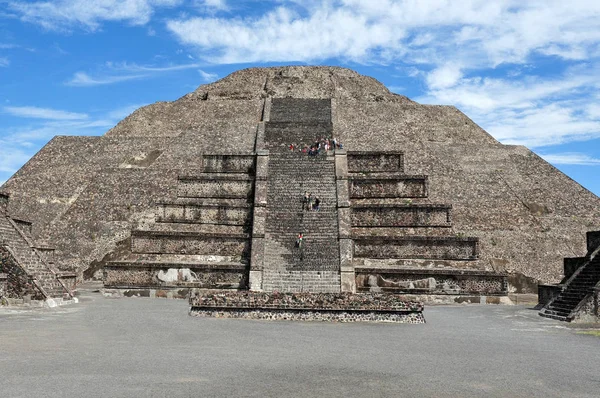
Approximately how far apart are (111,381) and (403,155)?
1926cm

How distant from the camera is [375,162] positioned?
24.3 meters

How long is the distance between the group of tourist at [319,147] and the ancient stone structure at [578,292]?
11.3 meters

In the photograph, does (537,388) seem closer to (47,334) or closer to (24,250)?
(47,334)

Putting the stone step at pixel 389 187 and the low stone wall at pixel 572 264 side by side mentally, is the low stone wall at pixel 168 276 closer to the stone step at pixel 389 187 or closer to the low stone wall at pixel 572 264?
the stone step at pixel 389 187

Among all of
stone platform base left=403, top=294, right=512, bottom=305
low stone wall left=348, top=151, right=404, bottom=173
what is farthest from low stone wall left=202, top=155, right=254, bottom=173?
stone platform base left=403, top=294, right=512, bottom=305

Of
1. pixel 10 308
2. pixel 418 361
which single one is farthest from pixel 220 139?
pixel 418 361

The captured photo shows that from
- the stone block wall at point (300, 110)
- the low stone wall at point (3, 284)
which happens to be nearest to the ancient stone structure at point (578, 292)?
the low stone wall at point (3, 284)

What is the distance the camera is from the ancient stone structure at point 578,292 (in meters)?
13.3

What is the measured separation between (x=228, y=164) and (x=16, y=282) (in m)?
11.3

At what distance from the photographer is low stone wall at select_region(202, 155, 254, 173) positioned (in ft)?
80.1

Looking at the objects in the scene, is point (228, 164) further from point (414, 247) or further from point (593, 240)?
point (593, 240)

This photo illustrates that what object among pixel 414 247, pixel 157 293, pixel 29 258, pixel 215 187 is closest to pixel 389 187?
pixel 414 247

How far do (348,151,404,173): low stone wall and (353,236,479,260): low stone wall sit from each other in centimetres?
478

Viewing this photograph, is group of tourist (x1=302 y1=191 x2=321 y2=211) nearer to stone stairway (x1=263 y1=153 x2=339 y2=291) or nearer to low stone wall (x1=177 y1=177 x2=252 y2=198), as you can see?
stone stairway (x1=263 y1=153 x2=339 y2=291)
